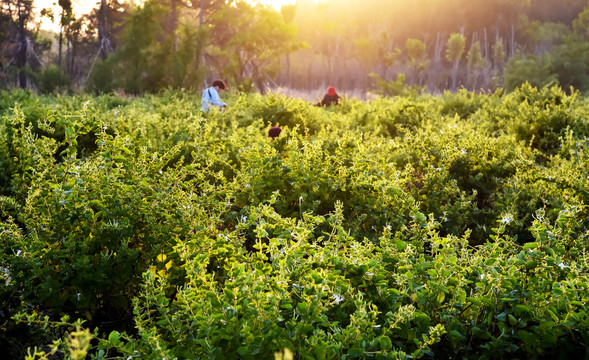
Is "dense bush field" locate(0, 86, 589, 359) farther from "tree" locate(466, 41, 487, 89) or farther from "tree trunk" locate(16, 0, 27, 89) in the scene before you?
"tree" locate(466, 41, 487, 89)

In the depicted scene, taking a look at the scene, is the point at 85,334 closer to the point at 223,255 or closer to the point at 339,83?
the point at 223,255

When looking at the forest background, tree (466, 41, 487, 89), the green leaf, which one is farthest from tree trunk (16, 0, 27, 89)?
the green leaf

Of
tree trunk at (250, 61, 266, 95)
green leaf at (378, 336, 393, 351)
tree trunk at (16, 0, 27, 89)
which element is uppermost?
tree trunk at (16, 0, 27, 89)

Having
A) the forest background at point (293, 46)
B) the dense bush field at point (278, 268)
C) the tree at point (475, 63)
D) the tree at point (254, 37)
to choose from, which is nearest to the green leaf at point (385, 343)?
the dense bush field at point (278, 268)

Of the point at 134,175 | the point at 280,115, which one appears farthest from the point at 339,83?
the point at 134,175

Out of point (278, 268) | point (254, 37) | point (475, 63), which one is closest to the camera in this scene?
point (278, 268)

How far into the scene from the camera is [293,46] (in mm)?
29453

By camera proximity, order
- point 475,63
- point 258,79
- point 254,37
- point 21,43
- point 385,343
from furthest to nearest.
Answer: point 475,63 → point 21,43 → point 254,37 → point 258,79 → point 385,343

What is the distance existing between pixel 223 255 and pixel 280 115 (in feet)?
20.9

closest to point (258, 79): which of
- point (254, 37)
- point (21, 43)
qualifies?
point (254, 37)

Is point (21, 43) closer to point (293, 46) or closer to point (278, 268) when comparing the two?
point (293, 46)

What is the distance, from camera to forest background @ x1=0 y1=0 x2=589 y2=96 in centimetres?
1872

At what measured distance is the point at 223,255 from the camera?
2.80 m

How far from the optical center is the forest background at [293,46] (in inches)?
737
